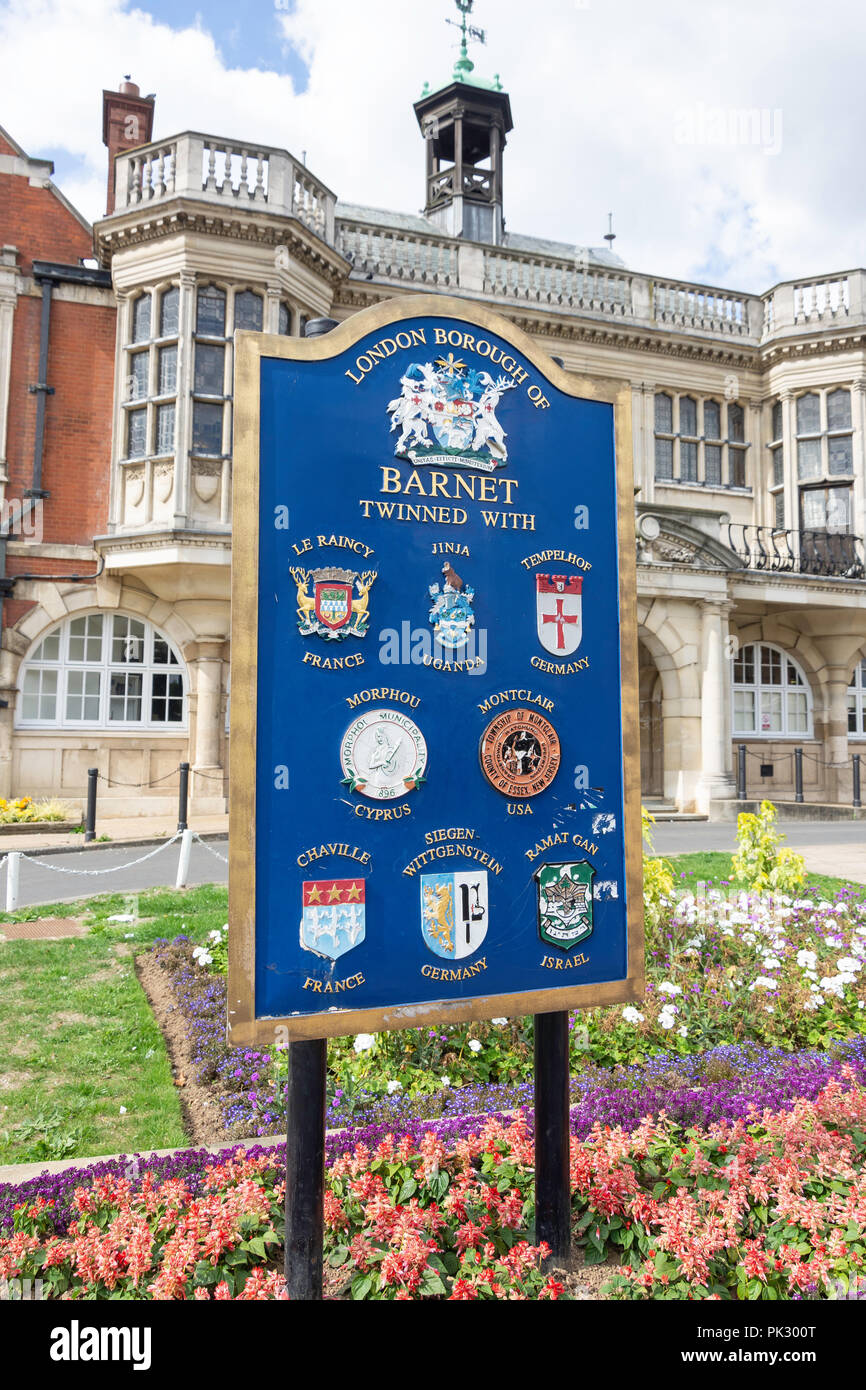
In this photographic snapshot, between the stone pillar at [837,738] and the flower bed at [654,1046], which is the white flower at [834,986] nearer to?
the flower bed at [654,1046]

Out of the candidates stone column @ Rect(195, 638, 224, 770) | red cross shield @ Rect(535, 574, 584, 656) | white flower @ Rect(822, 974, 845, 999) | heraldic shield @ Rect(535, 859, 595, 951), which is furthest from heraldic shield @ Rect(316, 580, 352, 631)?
stone column @ Rect(195, 638, 224, 770)

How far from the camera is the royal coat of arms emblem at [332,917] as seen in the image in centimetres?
231

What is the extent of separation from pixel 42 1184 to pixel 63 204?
18674 millimetres

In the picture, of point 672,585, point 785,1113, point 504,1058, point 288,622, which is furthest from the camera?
point 672,585

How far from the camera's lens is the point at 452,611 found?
2.54 m

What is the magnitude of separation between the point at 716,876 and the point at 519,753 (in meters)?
6.90

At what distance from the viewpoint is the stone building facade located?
49.1 feet

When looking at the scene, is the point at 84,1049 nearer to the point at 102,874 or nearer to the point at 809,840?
the point at 102,874

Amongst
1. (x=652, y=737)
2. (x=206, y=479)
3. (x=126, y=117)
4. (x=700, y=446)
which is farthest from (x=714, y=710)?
(x=126, y=117)

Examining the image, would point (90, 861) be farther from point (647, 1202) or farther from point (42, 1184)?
point (647, 1202)

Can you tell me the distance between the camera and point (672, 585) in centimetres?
1634

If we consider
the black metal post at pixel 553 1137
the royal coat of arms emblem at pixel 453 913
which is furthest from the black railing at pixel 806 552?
the royal coat of arms emblem at pixel 453 913

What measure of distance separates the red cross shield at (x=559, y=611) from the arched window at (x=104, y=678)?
14477mm

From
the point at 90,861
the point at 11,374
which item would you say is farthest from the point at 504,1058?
the point at 11,374
